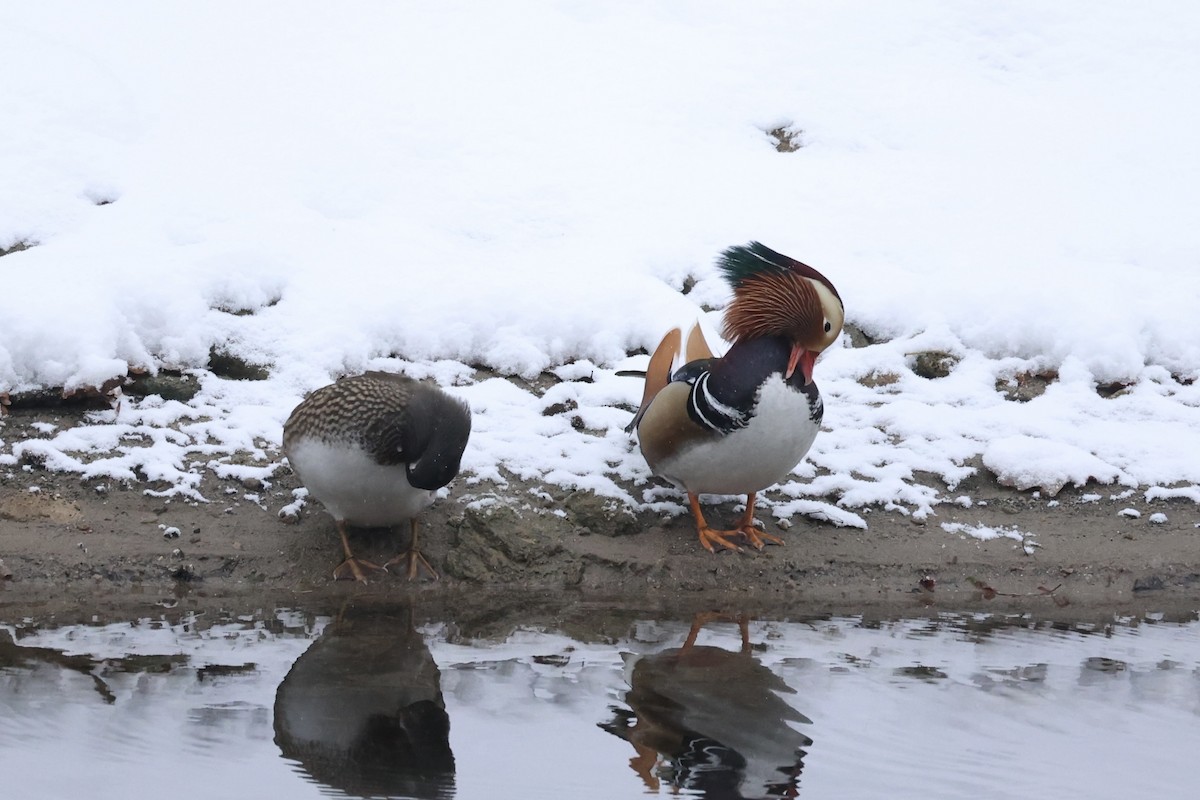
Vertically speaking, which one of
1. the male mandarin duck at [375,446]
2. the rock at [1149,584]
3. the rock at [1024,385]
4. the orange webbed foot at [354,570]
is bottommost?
the orange webbed foot at [354,570]

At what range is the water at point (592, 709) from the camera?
10.4 feet

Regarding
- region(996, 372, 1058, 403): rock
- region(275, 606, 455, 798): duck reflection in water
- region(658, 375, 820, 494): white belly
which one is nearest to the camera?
region(275, 606, 455, 798): duck reflection in water

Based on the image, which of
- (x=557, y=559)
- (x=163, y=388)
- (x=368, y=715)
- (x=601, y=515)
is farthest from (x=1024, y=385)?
(x=163, y=388)

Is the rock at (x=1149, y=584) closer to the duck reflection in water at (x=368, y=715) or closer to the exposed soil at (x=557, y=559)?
the exposed soil at (x=557, y=559)

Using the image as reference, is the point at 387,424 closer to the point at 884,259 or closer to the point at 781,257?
the point at 781,257

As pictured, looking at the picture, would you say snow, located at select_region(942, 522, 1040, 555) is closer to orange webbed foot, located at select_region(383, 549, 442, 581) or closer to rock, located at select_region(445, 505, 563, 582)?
rock, located at select_region(445, 505, 563, 582)

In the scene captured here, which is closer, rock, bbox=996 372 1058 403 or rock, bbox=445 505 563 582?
rock, bbox=445 505 563 582

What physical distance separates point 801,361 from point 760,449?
44 centimetres

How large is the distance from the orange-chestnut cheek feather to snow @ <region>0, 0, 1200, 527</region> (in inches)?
31.0

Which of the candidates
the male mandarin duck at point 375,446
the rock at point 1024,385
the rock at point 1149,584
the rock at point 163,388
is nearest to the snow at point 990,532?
the rock at point 1149,584

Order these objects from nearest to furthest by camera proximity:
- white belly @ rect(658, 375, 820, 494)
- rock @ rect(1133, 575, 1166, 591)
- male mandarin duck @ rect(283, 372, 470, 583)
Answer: male mandarin duck @ rect(283, 372, 470, 583) < white belly @ rect(658, 375, 820, 494) < rock @ rect(1133, 575, 1166, 591)

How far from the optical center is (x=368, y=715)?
357 centimetres

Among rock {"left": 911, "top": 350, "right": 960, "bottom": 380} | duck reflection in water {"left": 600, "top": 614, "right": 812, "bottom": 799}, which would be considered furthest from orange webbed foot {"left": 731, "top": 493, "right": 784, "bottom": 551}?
rock {"left": 911, "top": 350, "right": 960, "bottom": 380}

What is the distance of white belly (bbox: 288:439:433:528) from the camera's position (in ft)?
15.8
